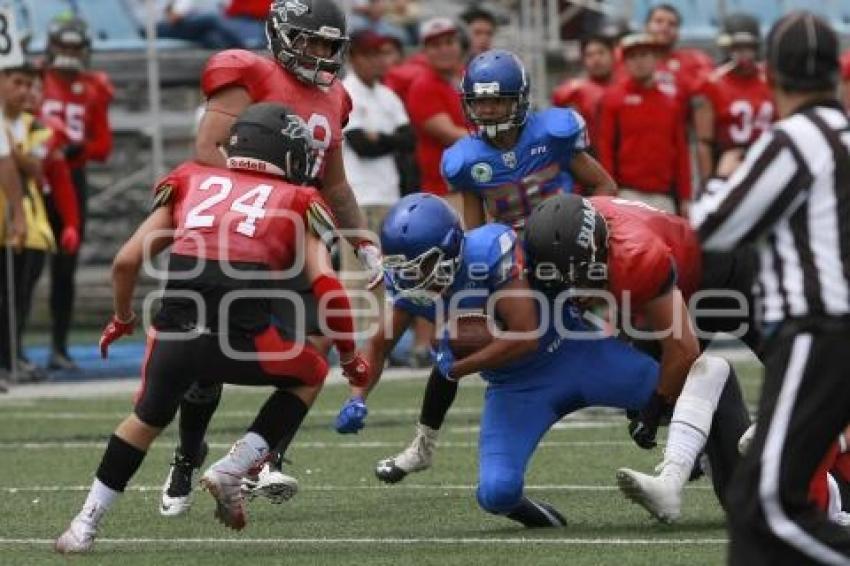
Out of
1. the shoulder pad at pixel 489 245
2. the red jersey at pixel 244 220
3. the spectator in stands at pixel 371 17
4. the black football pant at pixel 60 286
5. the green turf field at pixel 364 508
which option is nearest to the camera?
the green turf field at pixel 364 508

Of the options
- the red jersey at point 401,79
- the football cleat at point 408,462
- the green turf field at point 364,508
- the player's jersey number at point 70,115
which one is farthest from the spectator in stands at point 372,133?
the football cleat at point 408,462

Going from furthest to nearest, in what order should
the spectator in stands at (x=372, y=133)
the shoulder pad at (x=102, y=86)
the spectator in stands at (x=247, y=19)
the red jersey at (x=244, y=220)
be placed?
1. the spectator in stands at (x=247, y=19)
2. the shoulder pad at (x=102, y=86)
3. the spectator in stands at (x=372, y=133)
4. the red jersey at (x=244, y=220)

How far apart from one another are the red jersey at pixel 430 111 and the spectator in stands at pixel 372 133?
0.12m

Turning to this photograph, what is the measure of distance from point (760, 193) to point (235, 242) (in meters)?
2.15

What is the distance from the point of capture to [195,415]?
7.54 metres

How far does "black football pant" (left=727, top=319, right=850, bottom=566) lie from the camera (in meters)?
5.07

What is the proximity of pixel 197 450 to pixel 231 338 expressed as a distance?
99cm

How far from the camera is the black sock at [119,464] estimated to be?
6691 mm

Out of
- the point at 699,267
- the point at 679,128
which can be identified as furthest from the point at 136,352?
the point at 699,267

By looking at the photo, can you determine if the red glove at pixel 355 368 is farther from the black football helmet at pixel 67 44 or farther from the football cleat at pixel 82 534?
the black football helmet at pixel 67 44

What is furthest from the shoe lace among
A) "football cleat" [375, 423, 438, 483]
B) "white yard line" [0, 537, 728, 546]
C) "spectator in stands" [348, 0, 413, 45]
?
→ "spectator in stands" [348, 0, 413, 45]

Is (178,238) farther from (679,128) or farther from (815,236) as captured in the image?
(679,128)

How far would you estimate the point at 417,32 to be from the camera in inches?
691

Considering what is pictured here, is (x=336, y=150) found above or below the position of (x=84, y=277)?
above
